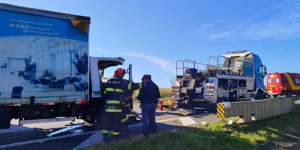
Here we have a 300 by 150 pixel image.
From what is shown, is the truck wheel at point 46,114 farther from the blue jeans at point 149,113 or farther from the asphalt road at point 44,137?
the blue jeans at point 149,113

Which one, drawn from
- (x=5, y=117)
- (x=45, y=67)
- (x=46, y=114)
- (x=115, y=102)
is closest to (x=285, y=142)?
(x=115, y=102)

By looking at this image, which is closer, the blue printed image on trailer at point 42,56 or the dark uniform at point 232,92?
the blue printed image on trailer at point 42,56

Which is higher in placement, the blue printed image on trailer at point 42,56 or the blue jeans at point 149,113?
the blue printed image on trailer at point 42,56

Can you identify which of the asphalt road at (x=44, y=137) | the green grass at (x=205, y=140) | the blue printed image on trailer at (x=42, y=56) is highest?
the blue printed image on trailer at (x=42, y=56)

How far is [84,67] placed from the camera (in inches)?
251

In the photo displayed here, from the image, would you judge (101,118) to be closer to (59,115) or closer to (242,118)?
(59,115)

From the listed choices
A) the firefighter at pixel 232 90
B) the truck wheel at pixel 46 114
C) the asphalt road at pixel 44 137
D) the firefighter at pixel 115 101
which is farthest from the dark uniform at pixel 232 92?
the truck wheel at pixel 46 114

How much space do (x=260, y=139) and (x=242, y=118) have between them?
1.74 metres

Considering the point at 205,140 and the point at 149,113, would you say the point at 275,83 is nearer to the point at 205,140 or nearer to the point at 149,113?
the point at 205,140

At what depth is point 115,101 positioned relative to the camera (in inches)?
207

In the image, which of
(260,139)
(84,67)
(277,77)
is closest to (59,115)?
(84,67)

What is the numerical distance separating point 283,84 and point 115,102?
68.1ft

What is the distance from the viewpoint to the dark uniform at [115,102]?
521cm

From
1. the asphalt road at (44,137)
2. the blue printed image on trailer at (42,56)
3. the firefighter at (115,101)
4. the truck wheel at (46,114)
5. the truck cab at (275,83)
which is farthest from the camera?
the truck cab at (275,83)
